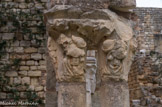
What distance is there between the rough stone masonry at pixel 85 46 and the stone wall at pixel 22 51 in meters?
5.46

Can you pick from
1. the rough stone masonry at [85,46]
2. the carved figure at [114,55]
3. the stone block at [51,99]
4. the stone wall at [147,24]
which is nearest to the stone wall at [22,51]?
the stone block at [51,99]

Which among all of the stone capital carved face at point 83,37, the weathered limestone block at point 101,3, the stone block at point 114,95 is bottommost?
the stone block at point 114,95

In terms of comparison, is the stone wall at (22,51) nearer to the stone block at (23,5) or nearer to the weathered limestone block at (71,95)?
the stone block at (23,5)

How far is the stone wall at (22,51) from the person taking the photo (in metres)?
8.77

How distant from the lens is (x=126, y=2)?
3.62 metres

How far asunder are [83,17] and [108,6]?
0.38 meters

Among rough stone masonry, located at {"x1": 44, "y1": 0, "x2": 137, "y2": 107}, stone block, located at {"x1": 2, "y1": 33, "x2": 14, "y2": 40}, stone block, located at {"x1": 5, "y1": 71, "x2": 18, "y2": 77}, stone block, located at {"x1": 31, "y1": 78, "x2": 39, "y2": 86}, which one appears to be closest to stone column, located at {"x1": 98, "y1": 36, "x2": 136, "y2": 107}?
rough stone masonry, located at {"x1": 44, "y1": 0, "x2": 137, "y2": 107}

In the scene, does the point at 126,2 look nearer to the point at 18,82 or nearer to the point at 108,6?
the point at 108,6

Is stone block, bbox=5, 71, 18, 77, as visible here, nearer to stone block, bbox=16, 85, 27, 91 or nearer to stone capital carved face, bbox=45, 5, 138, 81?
stone block, bbox=16, 85, 27, 91

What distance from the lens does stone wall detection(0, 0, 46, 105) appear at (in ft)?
28.8

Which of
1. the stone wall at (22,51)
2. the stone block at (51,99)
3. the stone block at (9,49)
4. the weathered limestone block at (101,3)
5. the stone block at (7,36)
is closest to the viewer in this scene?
the weathered limestone block at (101,3)

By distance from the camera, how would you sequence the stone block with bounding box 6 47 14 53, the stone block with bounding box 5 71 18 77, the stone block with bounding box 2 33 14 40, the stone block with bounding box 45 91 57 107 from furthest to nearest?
the stone block with bounding box 2 33 14 40, the stone block with bounding box 6 47 14 53, the stone block with bounding box 5 71 18 77, the stone block with bounding box 45 91 57 107

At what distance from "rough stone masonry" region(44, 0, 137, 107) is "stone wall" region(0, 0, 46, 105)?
5.46 m

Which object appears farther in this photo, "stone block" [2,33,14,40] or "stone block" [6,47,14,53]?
"stone block" [2,33,14,40]
